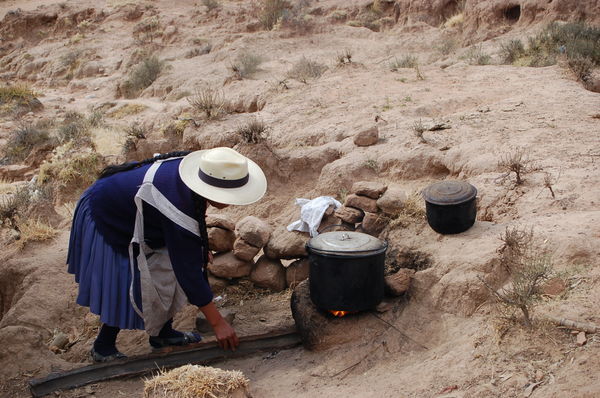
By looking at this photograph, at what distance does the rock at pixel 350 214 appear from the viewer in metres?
4.68

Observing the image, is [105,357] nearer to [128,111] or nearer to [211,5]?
[128,111]

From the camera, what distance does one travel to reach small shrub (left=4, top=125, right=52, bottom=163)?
10.7 m

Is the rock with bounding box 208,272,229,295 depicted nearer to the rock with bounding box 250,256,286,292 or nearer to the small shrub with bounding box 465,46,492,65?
the rock with bounding box 250,256,286,292

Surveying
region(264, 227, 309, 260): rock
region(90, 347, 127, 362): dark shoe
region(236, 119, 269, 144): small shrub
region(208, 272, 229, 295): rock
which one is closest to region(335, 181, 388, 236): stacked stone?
region(264, 227, 309, 260): rock

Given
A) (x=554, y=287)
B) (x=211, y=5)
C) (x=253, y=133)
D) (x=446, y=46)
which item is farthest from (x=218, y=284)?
(x=211, y=5)

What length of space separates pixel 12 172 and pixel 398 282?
27.3 ft

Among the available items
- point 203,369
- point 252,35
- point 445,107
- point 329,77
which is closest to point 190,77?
point 252,35

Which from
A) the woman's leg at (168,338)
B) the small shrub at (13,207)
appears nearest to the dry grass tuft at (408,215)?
the woman's leg at (168,338)

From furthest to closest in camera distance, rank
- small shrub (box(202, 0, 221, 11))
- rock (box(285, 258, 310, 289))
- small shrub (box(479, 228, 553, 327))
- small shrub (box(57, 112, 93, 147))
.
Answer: small shrub (box(202, 0, 221, 11)) < small shrub (box(57, 112, 93, 147)) < rock (box(285, 258, 310, 289)) < small shrub (box(479, 228, 553, 327))

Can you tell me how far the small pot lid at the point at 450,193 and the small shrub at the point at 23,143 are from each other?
848cm

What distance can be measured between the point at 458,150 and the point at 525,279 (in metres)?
2.52

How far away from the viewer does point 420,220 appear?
4527 mm

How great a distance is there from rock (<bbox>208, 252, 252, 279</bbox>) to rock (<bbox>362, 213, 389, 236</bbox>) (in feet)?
3.52

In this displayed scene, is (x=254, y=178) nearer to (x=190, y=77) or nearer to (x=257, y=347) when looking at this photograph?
(x=257, y=347)
